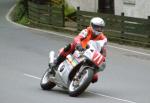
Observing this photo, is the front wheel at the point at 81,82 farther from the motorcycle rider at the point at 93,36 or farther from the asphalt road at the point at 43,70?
the motorcycle rider at the point at 93,36

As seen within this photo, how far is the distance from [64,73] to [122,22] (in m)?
13.4

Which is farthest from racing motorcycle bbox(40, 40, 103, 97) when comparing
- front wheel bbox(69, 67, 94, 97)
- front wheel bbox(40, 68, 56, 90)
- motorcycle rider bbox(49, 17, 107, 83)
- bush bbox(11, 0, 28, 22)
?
bush bbox(11, 0, 28, 22)

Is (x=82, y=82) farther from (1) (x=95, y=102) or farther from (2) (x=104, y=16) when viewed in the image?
(2) (x=104, y=16)

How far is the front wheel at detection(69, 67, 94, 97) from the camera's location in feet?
41.7

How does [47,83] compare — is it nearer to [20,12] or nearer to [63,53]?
[63,53]

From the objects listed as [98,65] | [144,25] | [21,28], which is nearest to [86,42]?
[98,65]

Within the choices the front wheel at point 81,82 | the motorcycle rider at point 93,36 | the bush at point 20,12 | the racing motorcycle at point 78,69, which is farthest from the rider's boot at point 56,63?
the bush at point 20,12

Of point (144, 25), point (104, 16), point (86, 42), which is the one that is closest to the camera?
point (86, 42)

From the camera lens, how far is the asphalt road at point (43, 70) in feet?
43.2

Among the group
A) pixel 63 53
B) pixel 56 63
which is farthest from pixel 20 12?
pixel 63 53

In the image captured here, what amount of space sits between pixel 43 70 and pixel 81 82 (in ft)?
17.8

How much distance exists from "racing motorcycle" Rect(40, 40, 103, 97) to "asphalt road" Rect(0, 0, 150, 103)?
0.25 meters

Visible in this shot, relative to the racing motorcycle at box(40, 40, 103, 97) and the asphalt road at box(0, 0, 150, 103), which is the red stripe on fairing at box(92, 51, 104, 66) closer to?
the racing motorcycle at box(40, 40, 103, 97)

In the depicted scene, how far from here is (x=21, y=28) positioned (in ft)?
106
